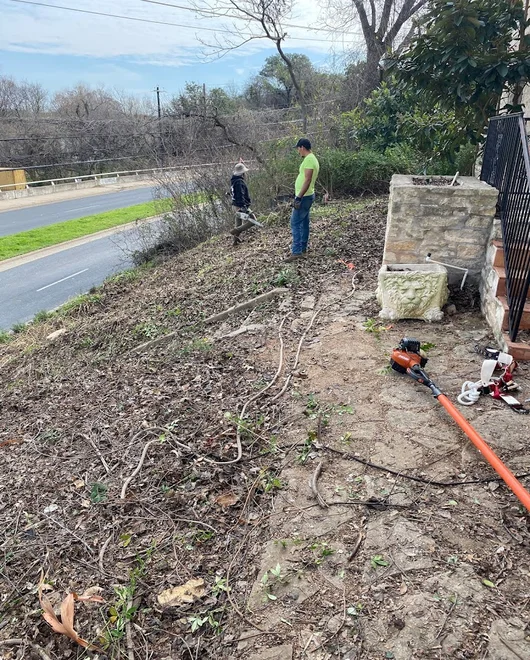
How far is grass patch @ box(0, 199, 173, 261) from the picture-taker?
63.0 ft

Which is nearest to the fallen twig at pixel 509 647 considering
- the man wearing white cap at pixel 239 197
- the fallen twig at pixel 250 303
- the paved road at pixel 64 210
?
the fallen twig at pixel 250 303

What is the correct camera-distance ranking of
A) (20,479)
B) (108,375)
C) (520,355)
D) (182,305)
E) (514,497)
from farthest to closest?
1. (182,305)
2. (108,375)
3. (20,479)
4. (520,355)
5. (514,497)

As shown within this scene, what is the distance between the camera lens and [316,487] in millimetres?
2779

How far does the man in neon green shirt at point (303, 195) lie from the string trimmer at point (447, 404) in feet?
11.3

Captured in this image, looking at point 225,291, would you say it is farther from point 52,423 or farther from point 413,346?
point 413,346

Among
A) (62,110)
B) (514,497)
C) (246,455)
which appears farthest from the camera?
(62,110)

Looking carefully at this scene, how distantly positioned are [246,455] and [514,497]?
1.63 m

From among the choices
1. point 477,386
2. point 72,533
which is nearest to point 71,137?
point 72,533

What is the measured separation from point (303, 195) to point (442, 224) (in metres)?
2.35

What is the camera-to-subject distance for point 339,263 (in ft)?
22.0

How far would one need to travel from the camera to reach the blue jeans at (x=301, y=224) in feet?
22.0

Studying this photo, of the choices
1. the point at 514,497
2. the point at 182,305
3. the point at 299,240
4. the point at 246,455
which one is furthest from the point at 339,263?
the point at 514,497

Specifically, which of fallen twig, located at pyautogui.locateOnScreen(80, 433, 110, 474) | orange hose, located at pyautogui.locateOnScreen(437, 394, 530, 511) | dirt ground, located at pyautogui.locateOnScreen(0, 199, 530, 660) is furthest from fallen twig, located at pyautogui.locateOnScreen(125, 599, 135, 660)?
orange hose, located at pyautogui.locateOnScreen(437, 394, 530, 511)

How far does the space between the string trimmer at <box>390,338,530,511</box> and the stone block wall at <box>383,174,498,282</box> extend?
1435 millimetres
